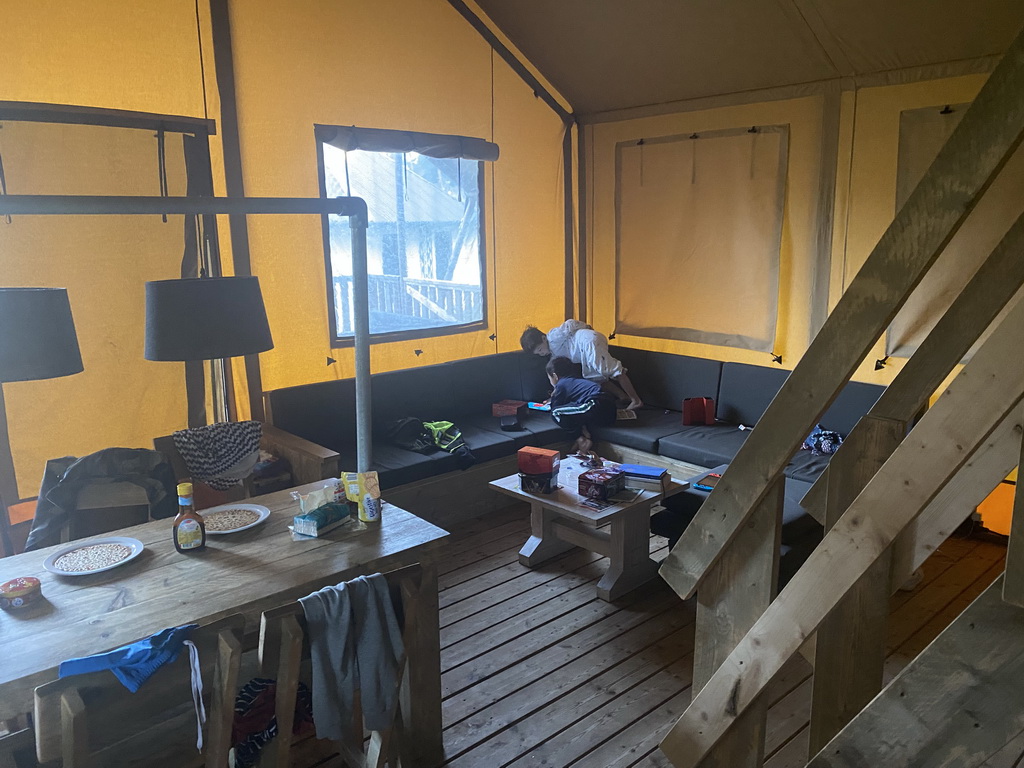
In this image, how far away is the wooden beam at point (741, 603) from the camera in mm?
1532

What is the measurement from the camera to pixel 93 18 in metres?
3.49

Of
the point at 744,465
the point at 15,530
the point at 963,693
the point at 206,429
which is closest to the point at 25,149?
the point at 206,429

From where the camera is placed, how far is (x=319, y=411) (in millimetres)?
4293

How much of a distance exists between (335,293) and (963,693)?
3861 mm

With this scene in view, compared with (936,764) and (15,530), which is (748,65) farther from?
(15,530)

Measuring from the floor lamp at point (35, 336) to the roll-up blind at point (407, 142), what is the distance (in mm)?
2661

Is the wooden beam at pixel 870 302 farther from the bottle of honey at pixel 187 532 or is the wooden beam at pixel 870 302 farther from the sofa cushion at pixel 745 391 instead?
the sofa cushion at pixel 745 391

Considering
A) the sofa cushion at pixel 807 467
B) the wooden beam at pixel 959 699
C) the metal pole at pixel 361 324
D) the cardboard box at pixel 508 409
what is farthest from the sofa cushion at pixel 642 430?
the wooden beam at pixel 959 699

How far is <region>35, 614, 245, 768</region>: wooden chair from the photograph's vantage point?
1438 millimetres

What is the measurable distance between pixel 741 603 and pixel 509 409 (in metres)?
3.40

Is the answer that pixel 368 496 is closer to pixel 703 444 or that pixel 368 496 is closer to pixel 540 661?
pixel 540 661

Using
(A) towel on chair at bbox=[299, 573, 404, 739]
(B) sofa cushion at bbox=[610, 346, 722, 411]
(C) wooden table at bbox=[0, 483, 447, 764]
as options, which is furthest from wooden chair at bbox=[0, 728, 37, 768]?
(B) sofa cushion at bbox=[610, 346, 722, 411]

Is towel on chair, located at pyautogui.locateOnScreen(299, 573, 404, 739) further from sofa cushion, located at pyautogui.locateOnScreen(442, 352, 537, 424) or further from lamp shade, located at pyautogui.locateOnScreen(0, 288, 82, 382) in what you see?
Answer: sofa cushion, located at pyautogui.locateOnScreen(442, 352, 537, 424)

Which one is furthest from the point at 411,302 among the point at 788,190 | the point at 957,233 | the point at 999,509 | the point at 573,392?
the point at 999,509
